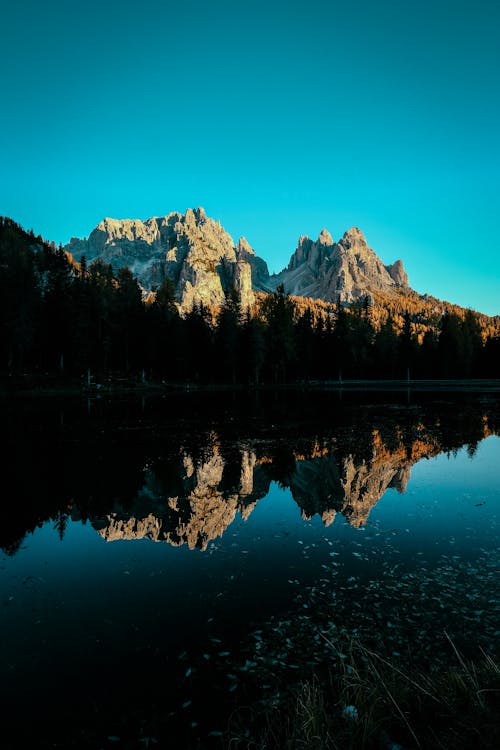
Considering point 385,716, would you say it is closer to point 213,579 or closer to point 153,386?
point 213,579

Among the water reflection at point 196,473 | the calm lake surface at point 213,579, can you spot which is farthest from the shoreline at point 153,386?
the calm lake surface at point 213,579

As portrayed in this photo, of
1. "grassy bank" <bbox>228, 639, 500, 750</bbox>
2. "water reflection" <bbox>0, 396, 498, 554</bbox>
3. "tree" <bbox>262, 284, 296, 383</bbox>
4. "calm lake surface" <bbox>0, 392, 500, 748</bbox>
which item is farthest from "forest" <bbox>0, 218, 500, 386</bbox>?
"grassy bank" <bbox>228, 639, 500, 750</bbox>

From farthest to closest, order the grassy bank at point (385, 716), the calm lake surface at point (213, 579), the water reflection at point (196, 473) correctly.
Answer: the water reflection at point (196, 473)
the calm lake surface at point (213, 579)
the grassy bank at point (385, 716)

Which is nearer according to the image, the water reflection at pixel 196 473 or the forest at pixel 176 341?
the water reflection at pixel 196 473

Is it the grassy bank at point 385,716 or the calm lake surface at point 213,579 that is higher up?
the grassy bank at point 385,716

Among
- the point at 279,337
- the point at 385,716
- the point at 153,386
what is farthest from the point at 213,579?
the point at 279,337

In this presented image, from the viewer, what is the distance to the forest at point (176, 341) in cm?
7994

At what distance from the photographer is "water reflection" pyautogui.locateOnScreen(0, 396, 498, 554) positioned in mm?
14938

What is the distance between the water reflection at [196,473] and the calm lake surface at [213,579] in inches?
5.0

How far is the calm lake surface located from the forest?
61735mm

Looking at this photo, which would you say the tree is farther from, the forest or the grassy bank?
the grassy bank

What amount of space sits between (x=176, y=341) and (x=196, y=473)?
81368 millimetres

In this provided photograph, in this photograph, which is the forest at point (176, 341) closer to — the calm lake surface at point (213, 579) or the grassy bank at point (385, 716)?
the calm lake surface at point (213, 579)

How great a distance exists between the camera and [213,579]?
10.5 metres
